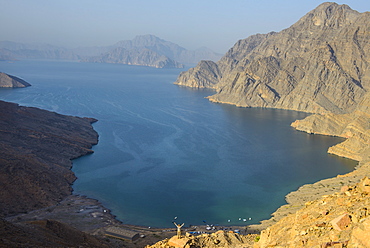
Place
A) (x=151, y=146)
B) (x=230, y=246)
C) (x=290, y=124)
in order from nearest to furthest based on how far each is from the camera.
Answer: (x=230, y=246), (x=151, y=146), (x=290, y=124)

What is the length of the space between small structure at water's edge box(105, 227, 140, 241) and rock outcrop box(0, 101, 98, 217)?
17041 millimetres

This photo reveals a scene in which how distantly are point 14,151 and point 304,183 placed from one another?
63760 mm

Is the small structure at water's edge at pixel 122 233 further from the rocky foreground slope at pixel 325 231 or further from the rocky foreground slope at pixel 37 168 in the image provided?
the rocky foreground slope at pixel 325 231

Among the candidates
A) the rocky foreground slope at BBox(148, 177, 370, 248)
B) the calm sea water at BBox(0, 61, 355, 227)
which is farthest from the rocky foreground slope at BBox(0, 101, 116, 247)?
the rocky foreground slope at BBox(148, 177, 370, 248)

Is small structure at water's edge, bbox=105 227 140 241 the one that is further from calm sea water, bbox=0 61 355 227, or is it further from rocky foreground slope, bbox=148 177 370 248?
rocky foreground slope, bbox=148 177 370 248

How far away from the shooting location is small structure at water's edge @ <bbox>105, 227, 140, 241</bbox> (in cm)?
5325

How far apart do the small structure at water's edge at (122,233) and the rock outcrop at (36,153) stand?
1704cm

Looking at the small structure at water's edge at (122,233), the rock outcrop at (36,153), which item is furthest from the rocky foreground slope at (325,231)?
the rock outcrop at (36,153)

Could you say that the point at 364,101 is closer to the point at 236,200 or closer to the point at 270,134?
the point at 270,134

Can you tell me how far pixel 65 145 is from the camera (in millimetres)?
102062

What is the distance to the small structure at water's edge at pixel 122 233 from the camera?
175ft

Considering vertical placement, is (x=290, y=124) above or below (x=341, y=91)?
below

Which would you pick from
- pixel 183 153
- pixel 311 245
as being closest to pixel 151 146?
pixel 183 153

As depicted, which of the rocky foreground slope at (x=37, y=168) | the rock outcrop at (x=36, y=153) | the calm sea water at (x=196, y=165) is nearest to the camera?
the rocky foreground slope at (x=37, y=168)
